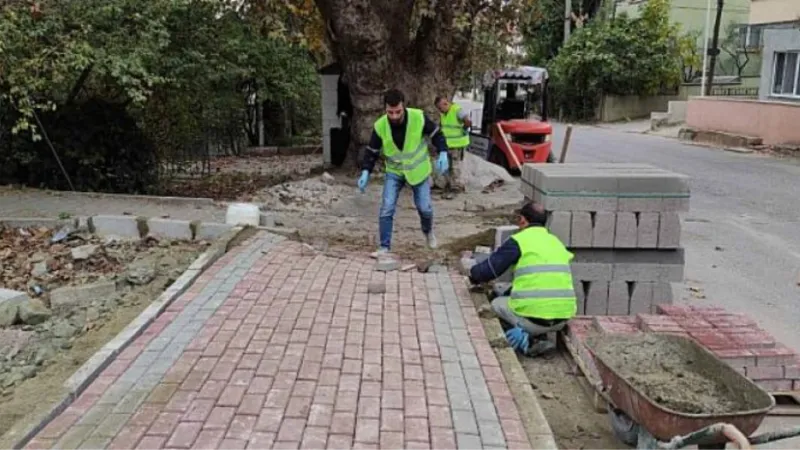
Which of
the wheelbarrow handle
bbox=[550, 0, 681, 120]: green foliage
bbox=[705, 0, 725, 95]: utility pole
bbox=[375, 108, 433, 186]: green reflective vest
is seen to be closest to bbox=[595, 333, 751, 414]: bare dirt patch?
the wheelbarrow handle

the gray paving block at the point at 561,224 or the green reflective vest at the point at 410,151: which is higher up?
the green reflective vest at the point at 410,151

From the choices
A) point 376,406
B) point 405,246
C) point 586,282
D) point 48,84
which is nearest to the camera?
point 376,406

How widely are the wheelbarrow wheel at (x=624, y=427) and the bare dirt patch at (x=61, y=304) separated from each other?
3.10 meters

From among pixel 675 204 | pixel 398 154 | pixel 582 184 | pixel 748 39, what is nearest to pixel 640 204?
pixel 675 204

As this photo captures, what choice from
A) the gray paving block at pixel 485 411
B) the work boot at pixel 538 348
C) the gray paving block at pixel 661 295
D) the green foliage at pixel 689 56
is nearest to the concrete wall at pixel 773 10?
the green foliage at pixel 689 56

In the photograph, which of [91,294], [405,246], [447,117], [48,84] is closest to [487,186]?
[447,117]

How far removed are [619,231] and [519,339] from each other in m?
1.40

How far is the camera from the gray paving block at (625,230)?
6.26 metres

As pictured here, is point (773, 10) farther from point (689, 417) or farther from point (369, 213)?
point (689, 417)

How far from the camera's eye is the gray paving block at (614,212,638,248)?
6262mm

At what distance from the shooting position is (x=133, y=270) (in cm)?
720

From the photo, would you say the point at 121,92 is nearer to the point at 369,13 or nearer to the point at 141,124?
the point at 141,124

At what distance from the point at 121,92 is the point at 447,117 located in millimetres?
5166

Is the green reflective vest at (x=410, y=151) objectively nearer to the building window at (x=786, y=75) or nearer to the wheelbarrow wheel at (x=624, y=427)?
the wheelbarrow wheel at (x=624, y=427)
